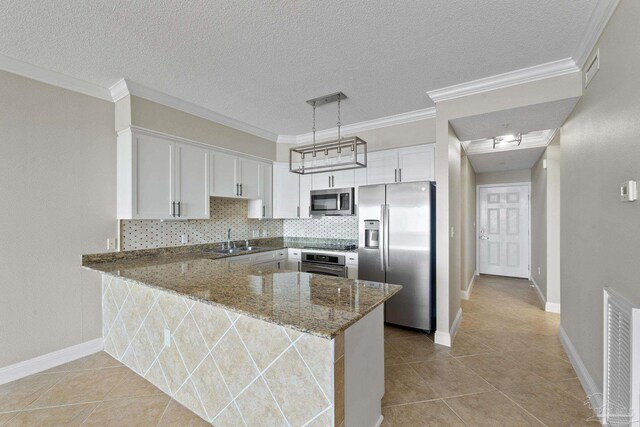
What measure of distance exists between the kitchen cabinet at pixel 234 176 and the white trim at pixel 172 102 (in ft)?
1.42

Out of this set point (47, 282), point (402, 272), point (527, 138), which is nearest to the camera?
point (47, 282)

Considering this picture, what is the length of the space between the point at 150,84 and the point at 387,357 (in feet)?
11.8

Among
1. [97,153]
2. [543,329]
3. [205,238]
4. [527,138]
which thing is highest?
[527,138]

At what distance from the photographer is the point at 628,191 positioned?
4.83ft

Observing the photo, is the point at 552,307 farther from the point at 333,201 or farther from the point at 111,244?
the point at 111,244

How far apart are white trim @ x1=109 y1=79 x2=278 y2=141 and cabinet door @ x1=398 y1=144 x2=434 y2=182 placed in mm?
2175

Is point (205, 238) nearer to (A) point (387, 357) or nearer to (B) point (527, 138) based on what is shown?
(A) point (387, 357)

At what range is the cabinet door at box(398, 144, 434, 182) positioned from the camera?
3.48 meters

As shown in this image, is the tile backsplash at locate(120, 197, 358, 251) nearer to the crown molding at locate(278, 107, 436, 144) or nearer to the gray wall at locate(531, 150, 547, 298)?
the crown molding at locate(278, 107, 436, 144)

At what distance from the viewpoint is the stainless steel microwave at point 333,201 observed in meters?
4.09

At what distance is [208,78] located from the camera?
105 inches

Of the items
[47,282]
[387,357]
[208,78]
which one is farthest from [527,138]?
[47,282]

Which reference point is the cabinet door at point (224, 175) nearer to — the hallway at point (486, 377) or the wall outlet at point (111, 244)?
the wall outlet at point (111, 244)

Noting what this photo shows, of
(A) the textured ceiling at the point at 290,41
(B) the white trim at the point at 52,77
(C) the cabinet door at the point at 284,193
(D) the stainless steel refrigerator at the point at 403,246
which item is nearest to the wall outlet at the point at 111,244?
(B) the white trim at the point at 52,77
